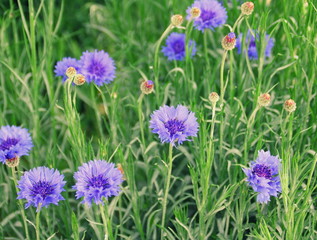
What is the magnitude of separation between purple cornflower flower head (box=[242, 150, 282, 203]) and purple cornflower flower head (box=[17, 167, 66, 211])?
436 mm

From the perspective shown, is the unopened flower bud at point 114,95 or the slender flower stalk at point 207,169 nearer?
the slender flower stalk at point 207,169

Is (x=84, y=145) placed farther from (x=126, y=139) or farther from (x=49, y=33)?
(x=49, y=33)

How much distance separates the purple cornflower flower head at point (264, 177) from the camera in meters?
1.18

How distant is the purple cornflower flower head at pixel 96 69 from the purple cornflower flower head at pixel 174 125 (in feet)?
0.97

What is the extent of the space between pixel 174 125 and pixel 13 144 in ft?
1.43

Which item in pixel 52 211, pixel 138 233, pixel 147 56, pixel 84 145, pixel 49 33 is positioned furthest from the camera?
pixel 147 56

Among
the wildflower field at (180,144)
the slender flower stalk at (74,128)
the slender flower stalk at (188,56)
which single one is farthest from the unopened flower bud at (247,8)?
the slender flower stalk at (74,128)

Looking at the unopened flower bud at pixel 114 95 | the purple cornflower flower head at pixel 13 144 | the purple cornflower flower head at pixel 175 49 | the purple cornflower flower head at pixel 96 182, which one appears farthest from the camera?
the purple cornflower flower head at pixel 175 49

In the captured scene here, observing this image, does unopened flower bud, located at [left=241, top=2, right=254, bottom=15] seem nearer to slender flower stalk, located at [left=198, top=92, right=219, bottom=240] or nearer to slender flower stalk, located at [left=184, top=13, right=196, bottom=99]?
slender flower stalk, located at [left=184, top=13, right=196, bottom=99]

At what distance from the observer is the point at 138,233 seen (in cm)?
146

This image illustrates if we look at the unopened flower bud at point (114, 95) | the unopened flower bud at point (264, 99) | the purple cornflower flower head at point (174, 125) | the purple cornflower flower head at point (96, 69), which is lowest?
the purple cornflower flower head at point (174, 125)

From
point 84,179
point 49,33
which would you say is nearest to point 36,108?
point 49,33

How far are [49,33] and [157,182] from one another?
1.91 ft

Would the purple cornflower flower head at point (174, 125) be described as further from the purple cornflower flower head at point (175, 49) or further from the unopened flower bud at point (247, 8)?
the purple cornflower flower head at point (175, 49)
